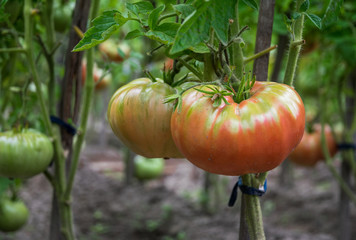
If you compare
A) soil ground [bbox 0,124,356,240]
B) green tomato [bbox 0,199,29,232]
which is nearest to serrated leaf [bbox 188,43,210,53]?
green tomato [bbox 0,199,29,232]

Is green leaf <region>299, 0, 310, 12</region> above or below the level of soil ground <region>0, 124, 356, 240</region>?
above

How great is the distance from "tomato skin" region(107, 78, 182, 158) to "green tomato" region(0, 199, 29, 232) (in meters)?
1.41

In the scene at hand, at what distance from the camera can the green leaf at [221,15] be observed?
52 cm

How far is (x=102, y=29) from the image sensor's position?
580mm

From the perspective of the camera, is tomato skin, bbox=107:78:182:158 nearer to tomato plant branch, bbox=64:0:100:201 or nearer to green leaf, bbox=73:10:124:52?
green leaf, bbox=73:10:124:52

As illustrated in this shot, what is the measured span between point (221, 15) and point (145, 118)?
236 millimetres

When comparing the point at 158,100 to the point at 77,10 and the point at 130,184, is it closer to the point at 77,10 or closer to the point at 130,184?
the point at 77,10

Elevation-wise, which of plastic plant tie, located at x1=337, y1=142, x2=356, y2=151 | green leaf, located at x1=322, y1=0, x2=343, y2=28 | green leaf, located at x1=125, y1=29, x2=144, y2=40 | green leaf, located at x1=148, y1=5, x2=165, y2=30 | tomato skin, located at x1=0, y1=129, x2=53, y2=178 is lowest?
plastic plant tie, located at x1=337, y1=142, x2=356, y2=151

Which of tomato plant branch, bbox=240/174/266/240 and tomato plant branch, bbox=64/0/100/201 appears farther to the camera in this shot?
tomato plant branch, bbox=64/0/100/201

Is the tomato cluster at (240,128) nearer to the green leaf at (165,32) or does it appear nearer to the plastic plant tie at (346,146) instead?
the green leaf at (165,32)

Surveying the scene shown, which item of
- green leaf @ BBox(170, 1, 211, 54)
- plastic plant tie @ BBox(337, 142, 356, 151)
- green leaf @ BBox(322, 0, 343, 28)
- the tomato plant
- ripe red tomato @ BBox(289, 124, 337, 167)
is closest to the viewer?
green leaf @ BBox(170, 1, 211, 54)

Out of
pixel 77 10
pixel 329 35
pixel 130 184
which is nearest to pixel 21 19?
pixel 77 10

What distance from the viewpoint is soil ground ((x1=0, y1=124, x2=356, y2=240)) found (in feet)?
9.51

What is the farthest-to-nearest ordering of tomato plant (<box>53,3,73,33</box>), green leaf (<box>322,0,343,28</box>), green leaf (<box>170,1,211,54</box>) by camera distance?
1. tomato plant (<box>53,3,73,33</box>)
2. green leaf (<box>322,0,343,28</box>)
3. green leaf (<box>170,1,211,54</box>)
